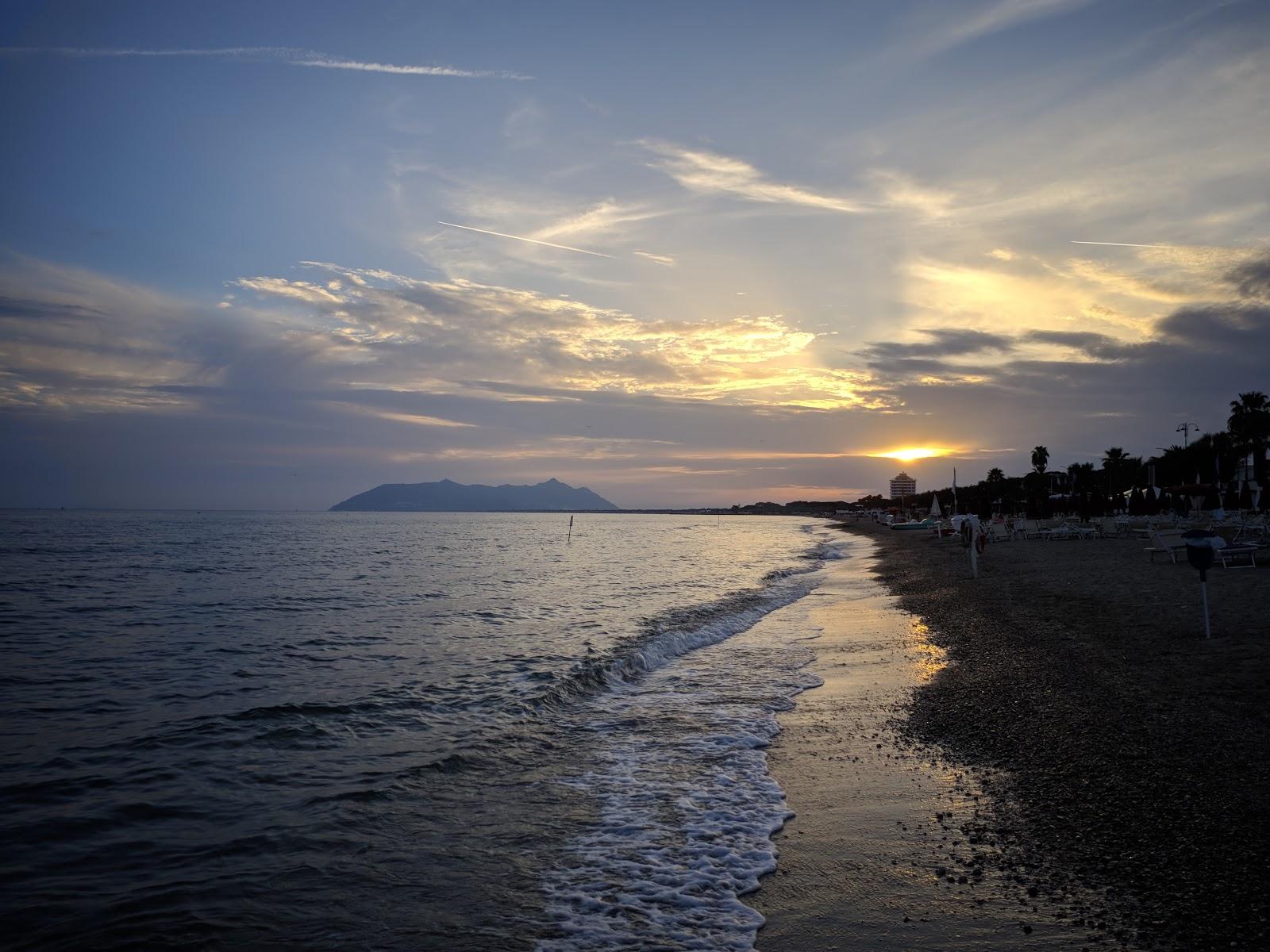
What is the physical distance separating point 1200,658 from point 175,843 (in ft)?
39.1

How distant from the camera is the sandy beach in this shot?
14.5ft

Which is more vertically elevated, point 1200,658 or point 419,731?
point 1200,658

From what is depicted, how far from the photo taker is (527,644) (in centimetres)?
1700

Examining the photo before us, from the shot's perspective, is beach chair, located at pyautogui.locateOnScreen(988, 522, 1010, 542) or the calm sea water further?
beach chair, located at pyautogui.locateOnScreen(988, 522, 1010, 542)

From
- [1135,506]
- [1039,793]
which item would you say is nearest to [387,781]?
[1039,793]

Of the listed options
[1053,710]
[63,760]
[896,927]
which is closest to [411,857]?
[896,927]

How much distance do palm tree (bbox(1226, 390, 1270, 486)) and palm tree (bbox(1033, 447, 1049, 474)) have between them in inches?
A: 1876

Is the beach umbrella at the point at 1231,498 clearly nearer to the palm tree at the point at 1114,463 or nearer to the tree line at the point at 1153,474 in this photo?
the tree line at the point at 1153,474

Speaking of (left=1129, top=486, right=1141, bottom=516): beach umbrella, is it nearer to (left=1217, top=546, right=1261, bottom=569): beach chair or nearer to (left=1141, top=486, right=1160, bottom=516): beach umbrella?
(left=1141, top=486, right=1160, bottom=516): beach umbrella

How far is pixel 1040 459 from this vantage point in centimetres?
11888

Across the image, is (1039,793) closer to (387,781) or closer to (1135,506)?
(387,781)

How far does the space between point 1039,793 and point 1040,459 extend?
12765 cm

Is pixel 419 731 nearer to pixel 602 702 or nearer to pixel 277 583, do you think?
pixel 602 702

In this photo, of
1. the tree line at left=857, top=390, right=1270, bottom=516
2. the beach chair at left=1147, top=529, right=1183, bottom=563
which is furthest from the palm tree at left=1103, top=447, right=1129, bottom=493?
the beach chair at left=1147, top=529, right=1183, bottom=563
